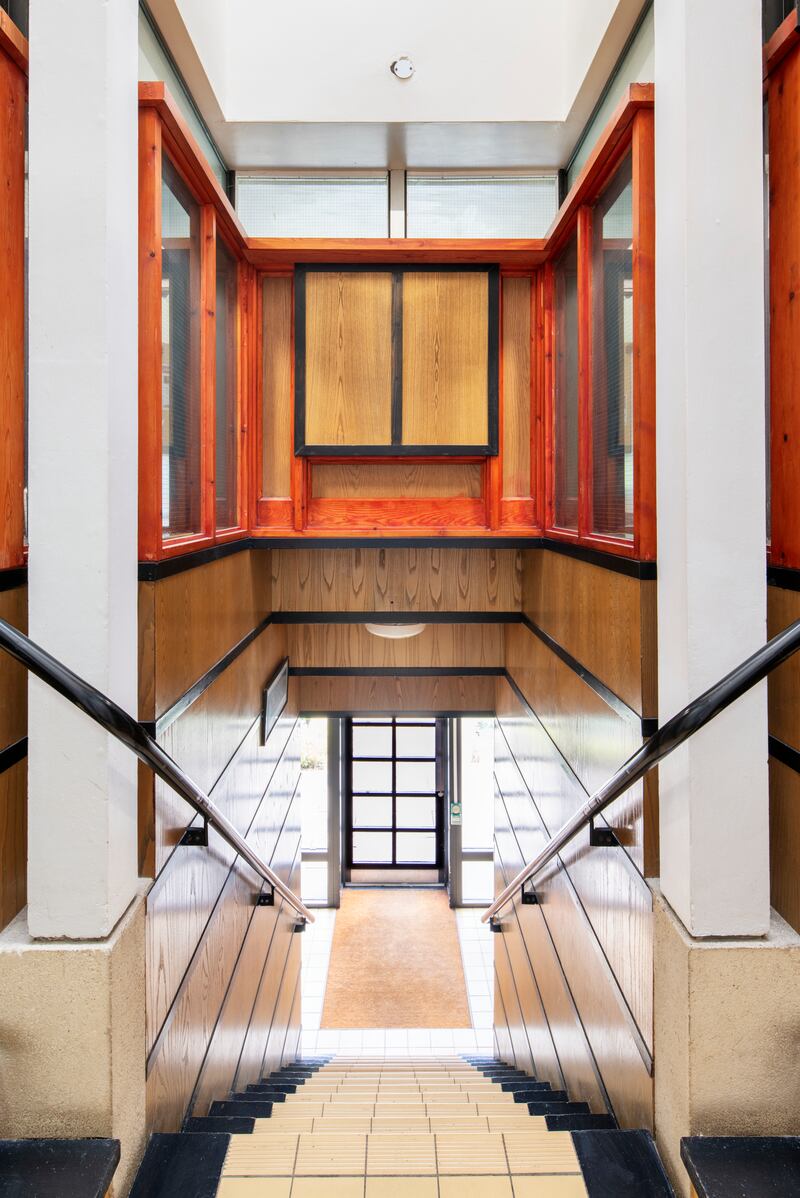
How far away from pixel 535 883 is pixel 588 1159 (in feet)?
5.55

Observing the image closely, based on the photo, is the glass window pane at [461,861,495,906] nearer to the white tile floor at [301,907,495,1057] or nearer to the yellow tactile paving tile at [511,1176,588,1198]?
the white tile floor at [301,907,495,1057]

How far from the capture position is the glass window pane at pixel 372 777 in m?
7.77

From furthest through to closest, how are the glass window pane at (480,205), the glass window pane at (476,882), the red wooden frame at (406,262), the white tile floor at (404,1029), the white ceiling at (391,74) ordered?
the glass window pane at (476,882) < the white tile floor at (404,1029) < the glass window pane at (480,205) < the white ceiling at (391,74) < the red wooden frame at (406,262)

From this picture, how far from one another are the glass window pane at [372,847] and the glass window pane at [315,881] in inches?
18.8

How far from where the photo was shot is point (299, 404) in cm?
337

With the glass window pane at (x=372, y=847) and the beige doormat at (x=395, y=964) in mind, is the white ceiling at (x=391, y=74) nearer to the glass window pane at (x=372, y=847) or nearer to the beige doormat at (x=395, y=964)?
the beige doormat at (x=395, y=964)

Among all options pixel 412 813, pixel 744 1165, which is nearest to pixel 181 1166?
pixel 744 1165

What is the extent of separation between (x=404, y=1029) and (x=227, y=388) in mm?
4635

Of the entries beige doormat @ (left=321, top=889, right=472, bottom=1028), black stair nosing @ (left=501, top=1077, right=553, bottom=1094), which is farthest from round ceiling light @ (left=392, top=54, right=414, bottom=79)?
beige doormat @ (left=321, top=889, right=472, bottom=1028)

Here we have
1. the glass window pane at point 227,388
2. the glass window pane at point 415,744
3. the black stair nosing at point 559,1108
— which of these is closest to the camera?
the black stair nosing at point 559,1108

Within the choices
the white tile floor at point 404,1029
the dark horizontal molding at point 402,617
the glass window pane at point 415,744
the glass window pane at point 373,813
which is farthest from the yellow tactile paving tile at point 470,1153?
the glass window pane at point 373,813

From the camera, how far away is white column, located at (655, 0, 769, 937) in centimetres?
161

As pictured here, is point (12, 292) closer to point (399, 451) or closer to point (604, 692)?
point (604, 692)

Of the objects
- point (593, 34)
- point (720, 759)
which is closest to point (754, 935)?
point (720, 759)
